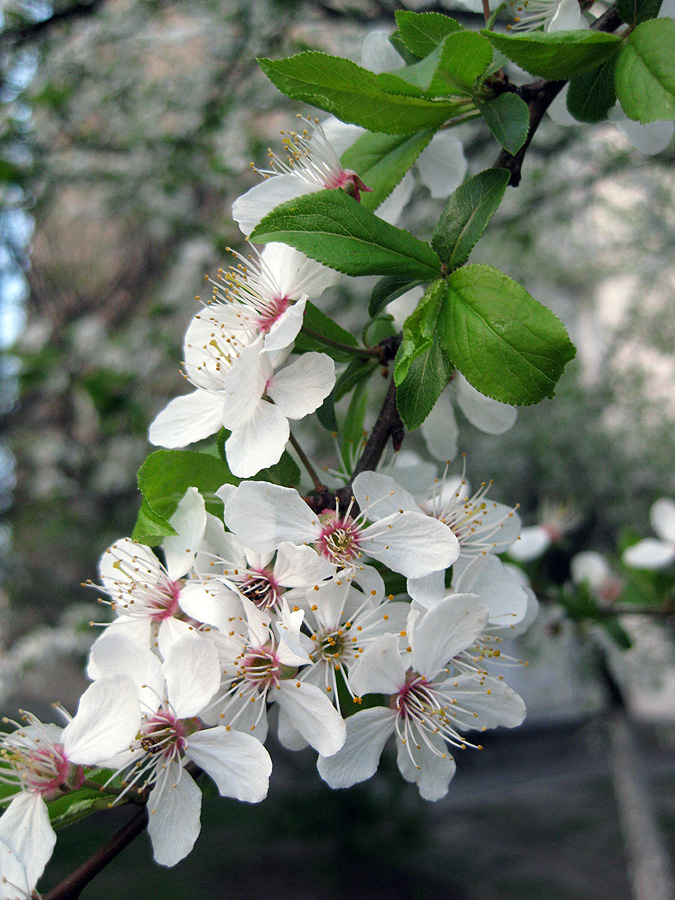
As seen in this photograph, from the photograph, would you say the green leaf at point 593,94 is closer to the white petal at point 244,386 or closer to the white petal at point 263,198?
the white petal at point 263,198

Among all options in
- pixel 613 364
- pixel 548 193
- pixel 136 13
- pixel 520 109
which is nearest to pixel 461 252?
pixel 520 109

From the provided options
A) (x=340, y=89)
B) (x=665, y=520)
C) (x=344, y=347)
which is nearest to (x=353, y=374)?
(x=344, y=347)

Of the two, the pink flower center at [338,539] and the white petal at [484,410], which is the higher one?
the pink flower center at [338,539]

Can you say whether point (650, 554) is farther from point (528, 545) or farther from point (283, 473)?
point (283, 473)

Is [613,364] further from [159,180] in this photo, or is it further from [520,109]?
[520,109]

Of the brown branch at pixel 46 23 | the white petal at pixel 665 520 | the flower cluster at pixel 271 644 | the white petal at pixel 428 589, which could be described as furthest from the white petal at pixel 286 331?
the brown branch at pixel 46 23

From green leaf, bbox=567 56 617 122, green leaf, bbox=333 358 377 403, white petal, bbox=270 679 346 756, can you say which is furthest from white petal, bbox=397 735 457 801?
green leaf, bbox=567 56 617 122
